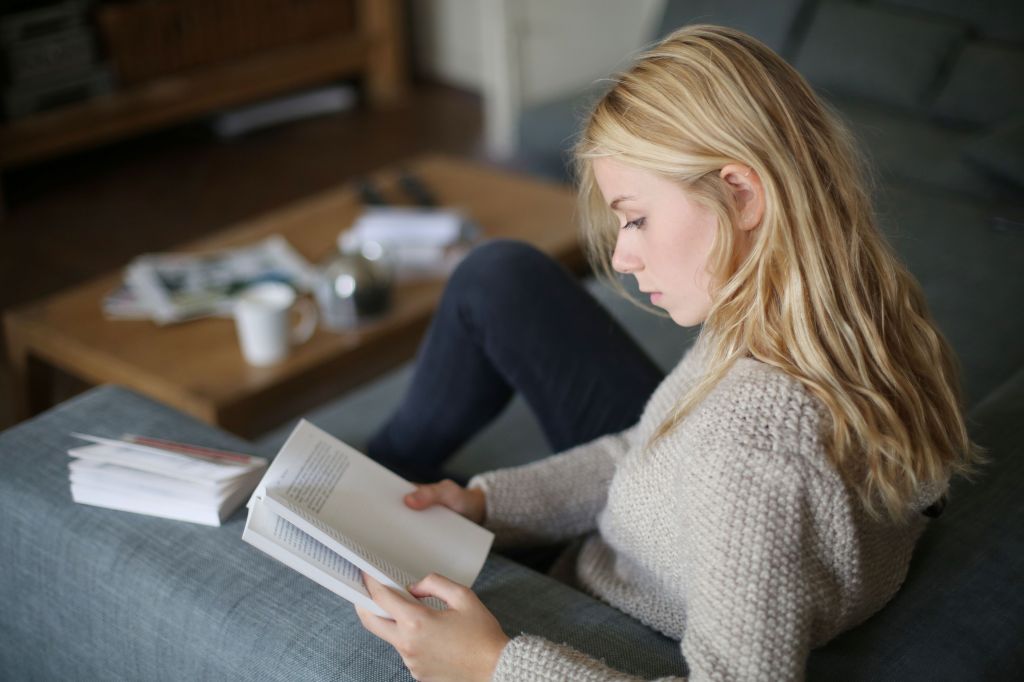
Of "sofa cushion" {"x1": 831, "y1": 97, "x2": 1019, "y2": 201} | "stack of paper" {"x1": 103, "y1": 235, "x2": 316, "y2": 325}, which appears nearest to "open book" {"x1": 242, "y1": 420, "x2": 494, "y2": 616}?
"stack of paper" {"x1": 103, "y1": 235, "x2": 316, "y2": 325}

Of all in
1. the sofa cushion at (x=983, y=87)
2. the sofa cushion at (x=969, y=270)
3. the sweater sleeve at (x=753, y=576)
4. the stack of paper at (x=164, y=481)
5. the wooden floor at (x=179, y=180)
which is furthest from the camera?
the wooden floor at (x=179, y=180)

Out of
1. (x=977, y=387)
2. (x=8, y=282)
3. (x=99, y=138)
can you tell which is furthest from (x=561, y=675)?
(x=99, y=138)

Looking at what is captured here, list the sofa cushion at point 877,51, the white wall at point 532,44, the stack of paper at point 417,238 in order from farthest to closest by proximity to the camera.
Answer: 1. the white wall at point 532,44
2. the sofa cushion at point 877,51
3. the stack of paper at point 417,238

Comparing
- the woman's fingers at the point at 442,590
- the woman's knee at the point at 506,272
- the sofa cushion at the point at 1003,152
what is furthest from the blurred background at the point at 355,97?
the woman's fingers at the point at 442,590

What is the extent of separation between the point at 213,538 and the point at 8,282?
2.12 m

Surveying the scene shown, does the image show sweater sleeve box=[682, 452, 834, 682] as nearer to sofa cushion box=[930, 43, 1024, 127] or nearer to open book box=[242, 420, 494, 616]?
open book box=[242, 420, 494, 616]

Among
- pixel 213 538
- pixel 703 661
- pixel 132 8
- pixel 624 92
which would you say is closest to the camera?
pixel 703 661

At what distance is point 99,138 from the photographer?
3.58 metres

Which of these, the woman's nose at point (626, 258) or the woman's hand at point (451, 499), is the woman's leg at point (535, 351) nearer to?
the woman's hand at point (451, 499)

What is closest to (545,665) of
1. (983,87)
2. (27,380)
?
(27,380)

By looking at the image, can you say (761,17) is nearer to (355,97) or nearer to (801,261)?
(355,97)

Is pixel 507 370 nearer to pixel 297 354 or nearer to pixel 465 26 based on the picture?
pixel 297 354

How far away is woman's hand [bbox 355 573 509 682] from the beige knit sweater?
Result: 25mm

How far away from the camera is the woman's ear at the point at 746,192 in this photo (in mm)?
870
